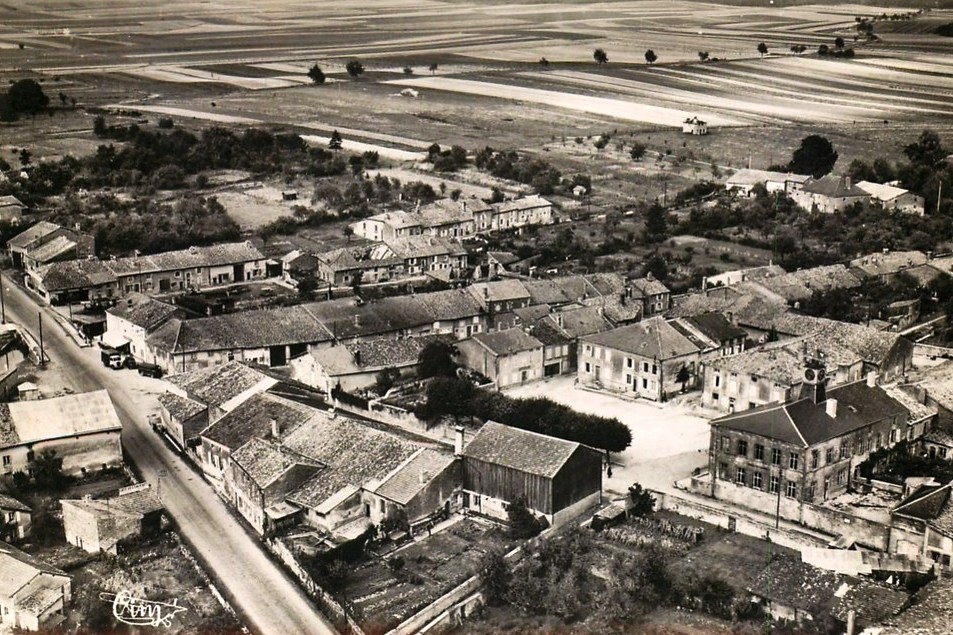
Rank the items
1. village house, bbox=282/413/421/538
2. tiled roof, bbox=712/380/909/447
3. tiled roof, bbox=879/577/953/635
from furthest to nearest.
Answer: tiled roof, bbox=712/380/909/447 → village house, bbox=282/413/421/538 → tiled roof, bbox=879/577/953/635

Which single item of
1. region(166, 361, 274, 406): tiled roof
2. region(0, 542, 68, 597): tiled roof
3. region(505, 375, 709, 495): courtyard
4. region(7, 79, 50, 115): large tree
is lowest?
region(505, 375, 709, 495): courtyard

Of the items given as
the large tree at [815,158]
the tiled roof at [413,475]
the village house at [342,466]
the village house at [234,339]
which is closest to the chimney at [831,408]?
the tiled roof at [413,475]

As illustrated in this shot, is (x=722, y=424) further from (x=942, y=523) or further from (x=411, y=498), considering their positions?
(x=411, y=498)

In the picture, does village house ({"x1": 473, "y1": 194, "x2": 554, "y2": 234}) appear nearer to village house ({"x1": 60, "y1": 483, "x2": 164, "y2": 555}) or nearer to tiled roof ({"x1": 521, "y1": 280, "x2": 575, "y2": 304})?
tiled roof ({"x1": 521, "y1": 280, "x2": 575, "y2": 304})

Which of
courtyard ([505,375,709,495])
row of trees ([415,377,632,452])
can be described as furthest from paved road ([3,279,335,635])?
courtyard ([505,375,709,495])

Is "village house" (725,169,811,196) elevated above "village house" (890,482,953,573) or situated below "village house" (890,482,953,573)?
below

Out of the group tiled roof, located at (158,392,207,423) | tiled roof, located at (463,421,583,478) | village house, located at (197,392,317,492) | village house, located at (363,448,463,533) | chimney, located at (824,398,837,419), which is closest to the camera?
village house, located at (363,448,463,533)

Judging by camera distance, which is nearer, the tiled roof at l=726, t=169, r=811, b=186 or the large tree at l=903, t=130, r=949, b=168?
the tiled roof at l=726, t=169, r=811, b=186

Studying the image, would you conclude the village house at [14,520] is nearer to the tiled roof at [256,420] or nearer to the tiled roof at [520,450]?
the tiled roof at [256,420]

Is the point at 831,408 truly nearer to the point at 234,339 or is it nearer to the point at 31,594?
the point at 31,594
